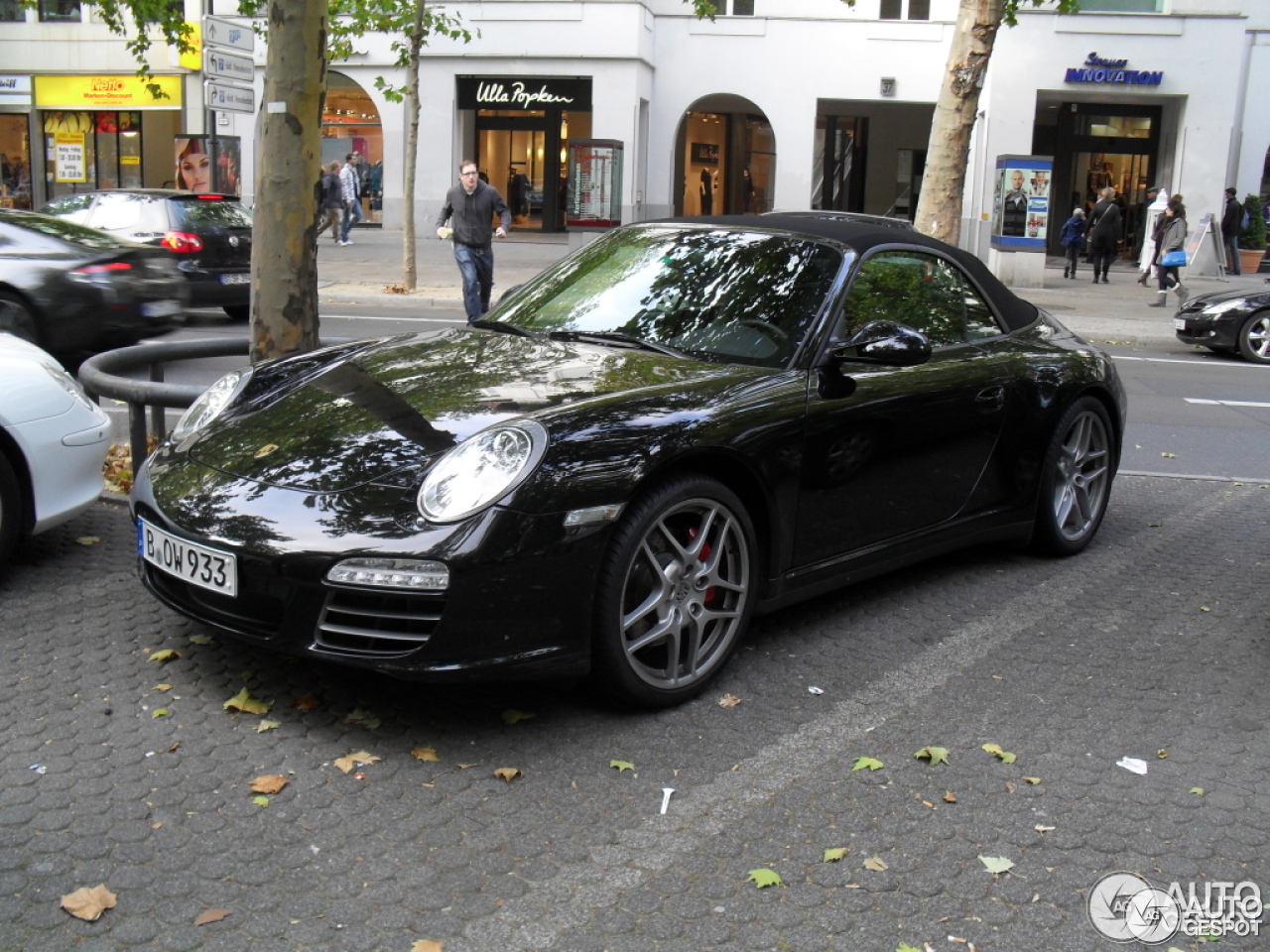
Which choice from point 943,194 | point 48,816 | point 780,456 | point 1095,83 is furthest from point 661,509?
point 1095,83

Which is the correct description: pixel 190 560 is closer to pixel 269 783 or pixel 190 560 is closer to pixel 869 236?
pixel 269 783

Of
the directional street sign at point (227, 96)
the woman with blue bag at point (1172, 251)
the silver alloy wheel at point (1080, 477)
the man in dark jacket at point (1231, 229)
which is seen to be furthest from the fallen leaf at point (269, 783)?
the man in dark jacket at point (1231, 229)

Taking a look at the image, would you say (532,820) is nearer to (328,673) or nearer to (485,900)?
(485,900)

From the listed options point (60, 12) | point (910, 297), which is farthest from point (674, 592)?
point (60, 12)

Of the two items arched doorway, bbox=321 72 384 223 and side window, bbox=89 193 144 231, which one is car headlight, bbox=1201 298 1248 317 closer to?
side window, bbox=89 193 144 231

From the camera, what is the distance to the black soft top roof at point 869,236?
17.2ft

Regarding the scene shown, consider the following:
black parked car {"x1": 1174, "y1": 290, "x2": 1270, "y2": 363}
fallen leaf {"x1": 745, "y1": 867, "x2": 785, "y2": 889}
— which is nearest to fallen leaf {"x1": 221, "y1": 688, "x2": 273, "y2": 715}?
fallen leaf {"x1": 745, "y1": 867, "x2": 785, "y2": 889}

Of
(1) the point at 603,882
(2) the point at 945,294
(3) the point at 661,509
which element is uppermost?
(2) the point at 945,294

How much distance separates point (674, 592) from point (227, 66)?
12.8 m

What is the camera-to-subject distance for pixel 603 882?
10.4 feet

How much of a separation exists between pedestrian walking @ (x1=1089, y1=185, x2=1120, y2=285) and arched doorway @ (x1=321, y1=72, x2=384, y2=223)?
18.1 metres

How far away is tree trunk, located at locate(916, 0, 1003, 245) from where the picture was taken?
654 inches

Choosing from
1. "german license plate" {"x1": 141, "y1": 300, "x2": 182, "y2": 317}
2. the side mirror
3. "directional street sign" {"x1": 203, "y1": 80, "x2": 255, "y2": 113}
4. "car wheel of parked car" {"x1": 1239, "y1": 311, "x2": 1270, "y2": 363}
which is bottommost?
"car wheel of parked car" {"x1": 1239, "y1": 311, "x2": 1270, "y2": 363}

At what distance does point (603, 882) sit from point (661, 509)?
1.25 m
